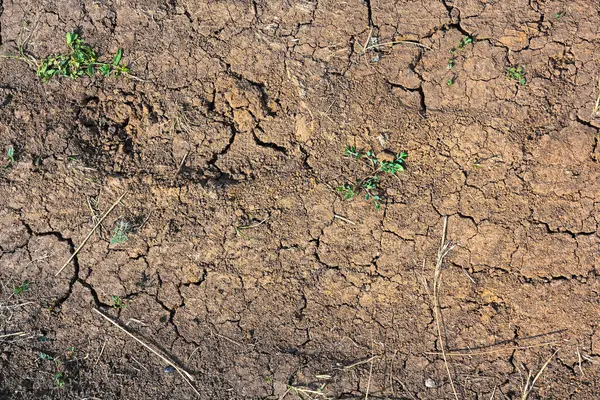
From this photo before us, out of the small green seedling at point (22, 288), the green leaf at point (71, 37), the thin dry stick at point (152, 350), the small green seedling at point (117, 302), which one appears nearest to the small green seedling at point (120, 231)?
the small green seedling at point (117, 302)

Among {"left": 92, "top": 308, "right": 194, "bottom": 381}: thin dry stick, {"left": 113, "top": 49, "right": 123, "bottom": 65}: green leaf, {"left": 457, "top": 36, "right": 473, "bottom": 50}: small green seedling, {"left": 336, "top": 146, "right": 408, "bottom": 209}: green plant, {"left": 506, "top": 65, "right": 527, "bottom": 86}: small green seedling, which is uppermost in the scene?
{"left": 457, "top": 36, "right": 473, "bottom": 50}: small green seedling

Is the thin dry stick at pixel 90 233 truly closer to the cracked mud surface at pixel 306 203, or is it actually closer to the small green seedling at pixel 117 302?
the cracked mud surface at pixel 306 203

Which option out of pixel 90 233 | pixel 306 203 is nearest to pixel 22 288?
pixel 90 233

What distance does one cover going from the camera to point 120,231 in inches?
129

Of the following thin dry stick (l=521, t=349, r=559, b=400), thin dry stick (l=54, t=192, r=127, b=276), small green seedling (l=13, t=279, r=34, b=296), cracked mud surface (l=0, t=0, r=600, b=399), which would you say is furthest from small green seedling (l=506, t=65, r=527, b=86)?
small green seedling (l=13, t=279, r=34, b=296)

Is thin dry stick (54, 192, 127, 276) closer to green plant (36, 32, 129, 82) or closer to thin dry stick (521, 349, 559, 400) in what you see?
green plant (36, 32, 129, 82)

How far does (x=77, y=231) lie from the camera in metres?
3.30

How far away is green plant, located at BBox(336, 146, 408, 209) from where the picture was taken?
3203 mm

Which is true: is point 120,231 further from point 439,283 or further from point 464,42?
point 464,42

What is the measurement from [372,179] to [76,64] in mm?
2153

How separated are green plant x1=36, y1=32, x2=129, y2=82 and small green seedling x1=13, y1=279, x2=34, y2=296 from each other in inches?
54.8

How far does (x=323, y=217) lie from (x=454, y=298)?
1004 mm

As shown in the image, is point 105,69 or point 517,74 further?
point 105,69

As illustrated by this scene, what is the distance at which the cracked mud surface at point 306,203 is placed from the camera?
125 inches
